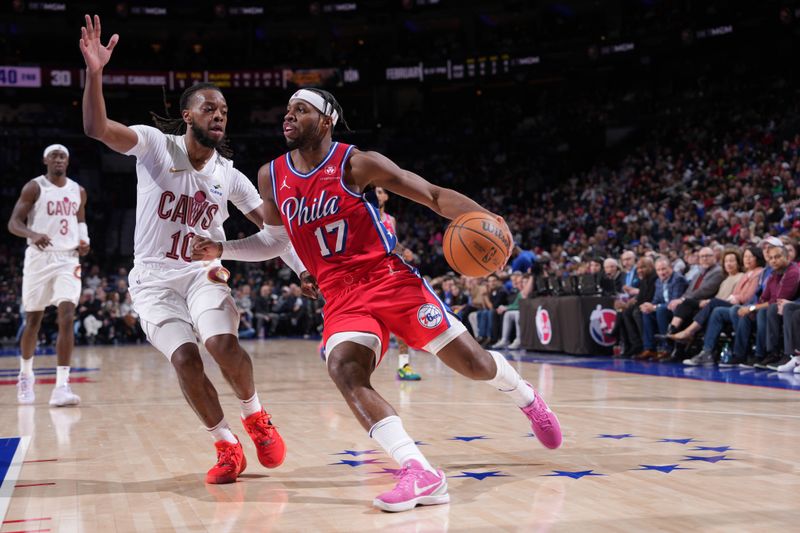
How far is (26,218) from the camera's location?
7527mm

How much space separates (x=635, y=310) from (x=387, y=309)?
798 centimetres

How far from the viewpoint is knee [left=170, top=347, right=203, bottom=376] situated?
404 centimetres

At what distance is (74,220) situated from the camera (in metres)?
7.68

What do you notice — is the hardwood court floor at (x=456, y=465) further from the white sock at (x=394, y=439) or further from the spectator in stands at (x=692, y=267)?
the spectator in stands at (x=692, y=267)

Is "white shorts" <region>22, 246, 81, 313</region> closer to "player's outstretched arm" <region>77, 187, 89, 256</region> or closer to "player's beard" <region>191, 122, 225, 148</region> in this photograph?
"player's outstretched arm" <region>77, 187, 89, 256</region>

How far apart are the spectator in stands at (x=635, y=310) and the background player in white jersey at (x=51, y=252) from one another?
272 inches

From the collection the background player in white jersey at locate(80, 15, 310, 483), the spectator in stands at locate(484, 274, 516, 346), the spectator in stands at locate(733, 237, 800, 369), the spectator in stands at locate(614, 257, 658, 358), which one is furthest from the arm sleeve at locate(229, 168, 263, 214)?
the spectator in stands at locate(484, 274, 516, 346)

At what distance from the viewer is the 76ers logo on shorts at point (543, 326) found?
41.8ft

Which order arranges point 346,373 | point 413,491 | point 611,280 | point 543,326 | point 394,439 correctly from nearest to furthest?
point 413,491
point 394,439
point 346,373
point 611,280
point 543,326

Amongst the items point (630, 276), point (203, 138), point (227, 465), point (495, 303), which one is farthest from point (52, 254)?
point (495, 303)

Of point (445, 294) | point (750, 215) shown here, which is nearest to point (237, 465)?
point (445, 294)

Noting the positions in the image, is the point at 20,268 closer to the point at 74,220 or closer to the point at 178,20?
the point at 178,20

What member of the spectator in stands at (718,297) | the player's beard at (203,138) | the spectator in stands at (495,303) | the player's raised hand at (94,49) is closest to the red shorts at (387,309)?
the player's beard at (203,138)

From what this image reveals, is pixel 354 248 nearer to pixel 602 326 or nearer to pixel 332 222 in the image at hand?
pixel 332 222
